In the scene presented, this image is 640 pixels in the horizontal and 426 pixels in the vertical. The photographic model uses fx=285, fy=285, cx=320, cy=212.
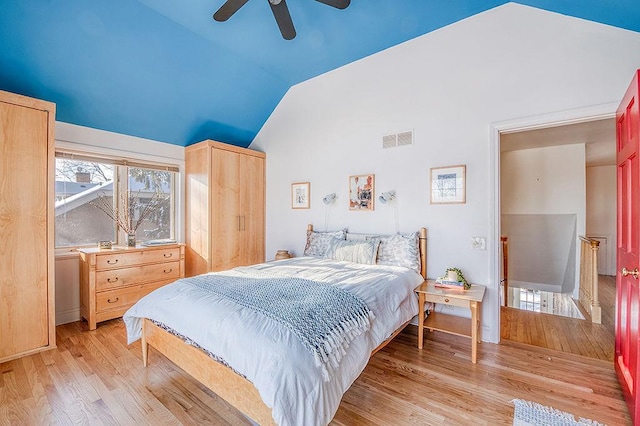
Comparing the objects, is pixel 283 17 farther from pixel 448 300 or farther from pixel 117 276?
pixel 117 276

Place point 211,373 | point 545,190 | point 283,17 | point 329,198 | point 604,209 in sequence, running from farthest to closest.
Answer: point 604,209, point 545,190, point 329,198, point 283,17, point 211,373

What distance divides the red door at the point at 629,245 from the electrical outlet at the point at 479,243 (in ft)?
3.11

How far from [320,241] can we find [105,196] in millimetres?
2904

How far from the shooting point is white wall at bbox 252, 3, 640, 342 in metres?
2.48

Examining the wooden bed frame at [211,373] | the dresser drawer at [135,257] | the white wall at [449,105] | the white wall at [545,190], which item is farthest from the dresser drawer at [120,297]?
the white wall at [545,190]

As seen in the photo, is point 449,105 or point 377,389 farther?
point 449,105

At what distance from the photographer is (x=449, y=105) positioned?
10.1 feet

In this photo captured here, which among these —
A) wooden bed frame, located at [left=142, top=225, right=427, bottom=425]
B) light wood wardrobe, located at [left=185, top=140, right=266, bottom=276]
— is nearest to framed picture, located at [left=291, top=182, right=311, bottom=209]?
light wood wardrobe, located at [left=185, top=140, right=266, bottom=276]

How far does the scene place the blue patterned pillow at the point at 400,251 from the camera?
3.09 meters

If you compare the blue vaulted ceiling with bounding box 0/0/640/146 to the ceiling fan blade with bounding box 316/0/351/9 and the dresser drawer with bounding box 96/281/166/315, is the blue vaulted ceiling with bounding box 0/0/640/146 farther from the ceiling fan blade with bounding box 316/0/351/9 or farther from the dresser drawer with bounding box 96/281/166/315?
the dresser drawer with bounding box 96/281/166/315

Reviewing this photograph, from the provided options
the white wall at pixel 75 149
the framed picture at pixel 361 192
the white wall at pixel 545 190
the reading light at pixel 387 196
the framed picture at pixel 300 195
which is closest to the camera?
the white wall at pixel 75 149

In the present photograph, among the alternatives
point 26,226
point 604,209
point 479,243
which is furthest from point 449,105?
point 604,209

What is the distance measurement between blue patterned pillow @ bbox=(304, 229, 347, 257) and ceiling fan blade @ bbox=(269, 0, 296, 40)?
228cm

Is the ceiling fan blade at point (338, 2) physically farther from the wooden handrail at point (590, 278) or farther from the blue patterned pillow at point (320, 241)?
the wooden handrail at point (590, 278)
